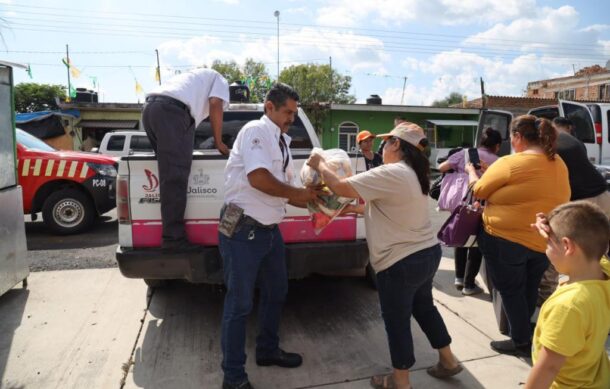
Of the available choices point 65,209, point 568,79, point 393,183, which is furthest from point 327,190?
point 568,79

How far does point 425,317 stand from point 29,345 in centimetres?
305

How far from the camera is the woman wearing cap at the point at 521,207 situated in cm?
301

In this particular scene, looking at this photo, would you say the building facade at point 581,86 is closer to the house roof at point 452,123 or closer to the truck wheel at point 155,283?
the house roof at point 452,123

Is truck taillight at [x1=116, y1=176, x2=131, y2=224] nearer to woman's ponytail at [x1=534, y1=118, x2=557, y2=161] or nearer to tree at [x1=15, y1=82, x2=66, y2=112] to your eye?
woman's ponytail at [x1=534, y1=118, x2=557, y2=161]

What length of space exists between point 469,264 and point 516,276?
5.13ft

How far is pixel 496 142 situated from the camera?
438 cm

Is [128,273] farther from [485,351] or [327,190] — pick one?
[485,351]

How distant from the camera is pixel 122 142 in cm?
1263

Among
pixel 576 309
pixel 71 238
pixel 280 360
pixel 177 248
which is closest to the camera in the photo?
pixel 576 309

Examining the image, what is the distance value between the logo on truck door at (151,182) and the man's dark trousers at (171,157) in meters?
0.11

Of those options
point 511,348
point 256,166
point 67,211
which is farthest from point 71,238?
point 511,348

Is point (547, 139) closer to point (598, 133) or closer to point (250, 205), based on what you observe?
point (250, 205)

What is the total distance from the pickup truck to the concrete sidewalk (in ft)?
1.92

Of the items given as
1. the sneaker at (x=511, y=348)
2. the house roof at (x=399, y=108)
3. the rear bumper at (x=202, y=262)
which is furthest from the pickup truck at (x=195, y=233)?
the house roof at (x=399, y=108)
